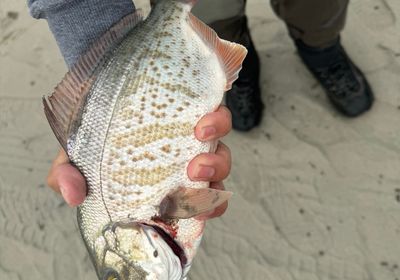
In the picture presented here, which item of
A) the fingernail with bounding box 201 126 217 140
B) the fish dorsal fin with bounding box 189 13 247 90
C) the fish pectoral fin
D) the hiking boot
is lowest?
the hiking boot

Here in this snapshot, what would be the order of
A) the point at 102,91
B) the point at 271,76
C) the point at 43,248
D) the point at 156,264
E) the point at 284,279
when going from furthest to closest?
the point at 271,76
the point at 43,248
the point at 284,279
the point at 102,91
the point at 156,264

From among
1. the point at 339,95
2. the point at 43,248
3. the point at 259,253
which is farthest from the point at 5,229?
the point at 339,95

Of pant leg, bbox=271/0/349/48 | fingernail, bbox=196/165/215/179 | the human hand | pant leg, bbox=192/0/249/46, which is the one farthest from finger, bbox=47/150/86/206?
pant leg, bbox=271/0/349/48

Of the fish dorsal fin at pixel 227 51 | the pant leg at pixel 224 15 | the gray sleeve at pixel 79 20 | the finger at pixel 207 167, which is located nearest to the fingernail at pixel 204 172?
the finger at pixel 207 167

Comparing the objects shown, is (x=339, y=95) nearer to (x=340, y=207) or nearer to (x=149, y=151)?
(x=340, y=207)

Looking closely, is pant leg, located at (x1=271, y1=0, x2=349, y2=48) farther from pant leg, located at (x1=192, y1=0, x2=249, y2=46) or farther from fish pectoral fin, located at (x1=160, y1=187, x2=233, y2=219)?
fish pectoral fin, located at (x1=160, y1=187, x2=233, y2=219)

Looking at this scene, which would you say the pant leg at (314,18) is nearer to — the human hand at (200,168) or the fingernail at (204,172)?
the human hand at (200,168)
